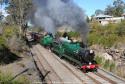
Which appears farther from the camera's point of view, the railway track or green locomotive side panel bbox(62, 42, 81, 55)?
green locomotive side panel bbox(62, 42, 81, 55)

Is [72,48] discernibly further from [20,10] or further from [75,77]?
[20,10]

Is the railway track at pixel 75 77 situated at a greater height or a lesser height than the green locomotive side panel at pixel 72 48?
lesser

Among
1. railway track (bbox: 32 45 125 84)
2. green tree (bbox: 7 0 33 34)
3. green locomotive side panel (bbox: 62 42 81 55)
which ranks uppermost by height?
green tree (bbox: 7 0 33 34)

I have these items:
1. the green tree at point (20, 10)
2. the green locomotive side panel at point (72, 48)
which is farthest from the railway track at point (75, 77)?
the green tree at point (20, 10)

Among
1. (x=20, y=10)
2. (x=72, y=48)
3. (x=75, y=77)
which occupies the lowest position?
(x=75, y=77)

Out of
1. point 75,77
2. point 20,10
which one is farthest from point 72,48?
point 20,10

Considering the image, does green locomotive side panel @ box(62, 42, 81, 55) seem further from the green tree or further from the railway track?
the green tree

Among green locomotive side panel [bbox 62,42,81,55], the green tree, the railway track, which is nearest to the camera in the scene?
the railway track

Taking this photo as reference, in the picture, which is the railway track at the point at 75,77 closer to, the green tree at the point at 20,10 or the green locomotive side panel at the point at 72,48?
the green locomotive side panel at the point at 72,48

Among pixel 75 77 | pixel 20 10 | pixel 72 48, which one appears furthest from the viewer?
pixel 20 10

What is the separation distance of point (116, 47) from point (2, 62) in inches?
741

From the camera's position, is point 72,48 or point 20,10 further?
point 20,10

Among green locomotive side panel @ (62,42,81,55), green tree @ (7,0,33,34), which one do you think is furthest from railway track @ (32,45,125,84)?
green tree @ (7,0,33,34)

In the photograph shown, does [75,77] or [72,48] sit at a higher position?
[72,48]
